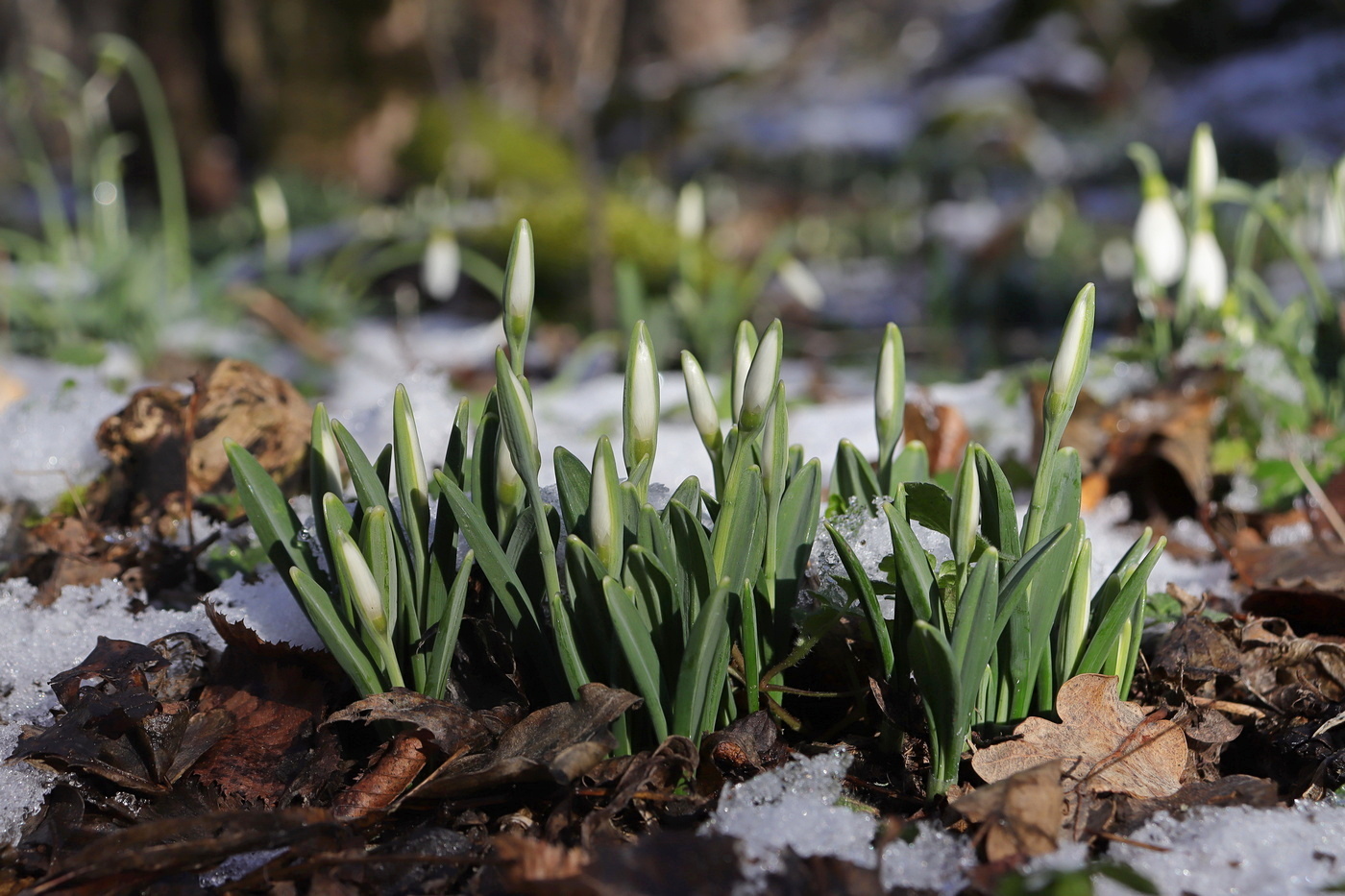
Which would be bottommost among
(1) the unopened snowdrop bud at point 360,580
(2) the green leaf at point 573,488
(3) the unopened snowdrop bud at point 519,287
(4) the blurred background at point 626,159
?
(1) the unopened snowdrop bud at point 360,580

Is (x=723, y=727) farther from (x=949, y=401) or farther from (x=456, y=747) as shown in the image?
(x=949, y=401)

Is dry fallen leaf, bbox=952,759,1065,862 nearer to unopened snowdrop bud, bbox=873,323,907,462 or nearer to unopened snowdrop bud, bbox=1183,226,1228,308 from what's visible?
unopened snowdrop bud, bbox=873,323,907,462

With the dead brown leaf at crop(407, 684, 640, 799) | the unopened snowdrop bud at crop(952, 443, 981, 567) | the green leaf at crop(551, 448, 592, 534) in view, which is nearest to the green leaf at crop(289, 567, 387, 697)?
the dead brown leaf at crop(407, 684, 640, 799)

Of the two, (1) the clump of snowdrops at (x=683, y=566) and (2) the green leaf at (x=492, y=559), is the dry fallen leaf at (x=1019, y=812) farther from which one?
(2) the green leaf at (x=492, y=559)

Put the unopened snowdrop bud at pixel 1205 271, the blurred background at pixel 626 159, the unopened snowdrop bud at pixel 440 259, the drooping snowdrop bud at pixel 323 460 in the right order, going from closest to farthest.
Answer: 1. the drooping snowdrop bud at pixel 323 460
2. the unopened snowdrop bud at pixel 1205 271
3. the unopened snowdrop bud at pixel 440 259
4. the blurred background at pixel 626 159

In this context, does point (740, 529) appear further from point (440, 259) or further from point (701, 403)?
point (440, 259)

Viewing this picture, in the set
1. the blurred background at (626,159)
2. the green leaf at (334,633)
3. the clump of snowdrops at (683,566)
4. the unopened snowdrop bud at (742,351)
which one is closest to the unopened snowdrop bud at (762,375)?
the clump of snowdrops at (683,566)
